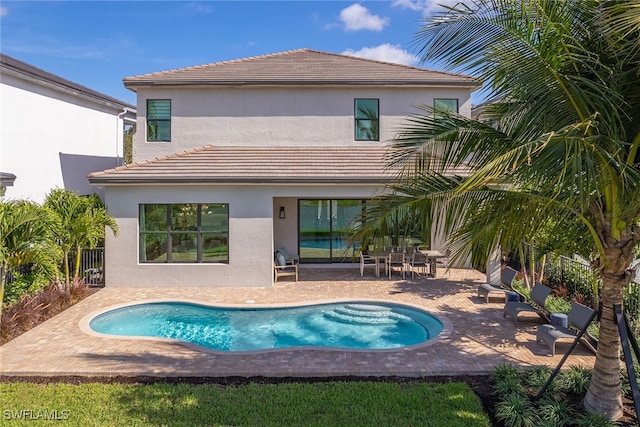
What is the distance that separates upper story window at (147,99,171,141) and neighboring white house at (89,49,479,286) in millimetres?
47

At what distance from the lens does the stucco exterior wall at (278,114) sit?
62.3ft

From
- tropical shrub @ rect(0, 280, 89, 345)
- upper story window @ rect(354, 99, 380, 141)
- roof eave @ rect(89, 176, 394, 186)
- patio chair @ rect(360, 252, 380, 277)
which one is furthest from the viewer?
upper story window @ rect(354, 99, 380, 141)

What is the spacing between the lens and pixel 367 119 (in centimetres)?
1925

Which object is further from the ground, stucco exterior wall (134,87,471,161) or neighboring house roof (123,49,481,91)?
neighboring house roof (123,49,481,91)

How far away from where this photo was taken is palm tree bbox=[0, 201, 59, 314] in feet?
33.0

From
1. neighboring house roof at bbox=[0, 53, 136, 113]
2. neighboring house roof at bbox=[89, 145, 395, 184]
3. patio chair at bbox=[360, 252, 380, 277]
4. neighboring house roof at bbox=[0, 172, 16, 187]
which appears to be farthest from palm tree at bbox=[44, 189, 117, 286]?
patio chair at bbox=[360, 252, 380, 277]

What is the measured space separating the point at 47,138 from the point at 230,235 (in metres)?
10.7

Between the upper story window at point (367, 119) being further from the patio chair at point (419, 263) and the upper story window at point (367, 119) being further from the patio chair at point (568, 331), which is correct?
the patio chair at point (568, 331)

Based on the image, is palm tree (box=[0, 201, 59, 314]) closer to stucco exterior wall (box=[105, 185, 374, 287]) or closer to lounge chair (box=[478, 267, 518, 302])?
stucco exterior wall (box=[105, 185, 374, 287])

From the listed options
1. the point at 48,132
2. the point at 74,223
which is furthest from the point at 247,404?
the point at 48,132

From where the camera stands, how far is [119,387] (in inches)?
300

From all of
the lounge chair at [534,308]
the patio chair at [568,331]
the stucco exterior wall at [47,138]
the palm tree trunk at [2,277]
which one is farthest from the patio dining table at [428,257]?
the stucco exterior wall at [47,138]

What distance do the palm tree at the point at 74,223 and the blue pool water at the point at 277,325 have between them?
277cm

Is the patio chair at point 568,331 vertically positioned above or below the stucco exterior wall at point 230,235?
below
